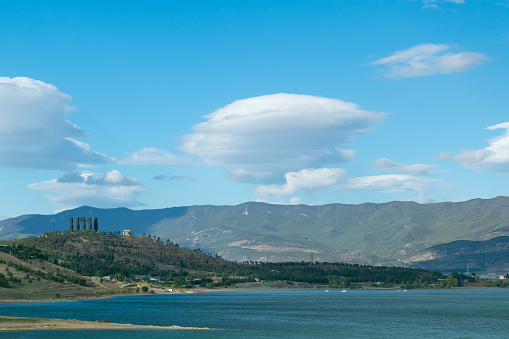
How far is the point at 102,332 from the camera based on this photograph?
167 m

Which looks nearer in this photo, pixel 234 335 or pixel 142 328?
pixel 234 335

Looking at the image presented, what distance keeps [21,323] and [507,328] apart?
14531 cm

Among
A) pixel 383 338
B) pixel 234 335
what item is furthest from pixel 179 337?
pixel 383 338

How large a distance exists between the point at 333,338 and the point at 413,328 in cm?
4374

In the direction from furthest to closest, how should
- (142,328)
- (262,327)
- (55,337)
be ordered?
1. (262,327)
2. (142,328)
3. (55,337)

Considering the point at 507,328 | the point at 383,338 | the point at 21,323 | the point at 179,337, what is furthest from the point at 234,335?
the point at 507,328

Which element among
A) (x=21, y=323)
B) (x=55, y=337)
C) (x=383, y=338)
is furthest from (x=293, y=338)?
(x=21, y=323)

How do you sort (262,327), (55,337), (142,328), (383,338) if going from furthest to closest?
(262,327), (142,328), (383,338), (55,337)

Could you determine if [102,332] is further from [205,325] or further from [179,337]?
[205,325]

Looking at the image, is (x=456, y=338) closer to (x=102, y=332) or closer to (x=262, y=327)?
(x=262, y=327)

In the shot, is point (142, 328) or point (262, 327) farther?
point (262, 327)

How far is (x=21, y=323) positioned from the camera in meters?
173

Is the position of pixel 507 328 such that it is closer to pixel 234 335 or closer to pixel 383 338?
pixel 383 338

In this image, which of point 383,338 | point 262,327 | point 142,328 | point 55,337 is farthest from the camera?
point 262,327
